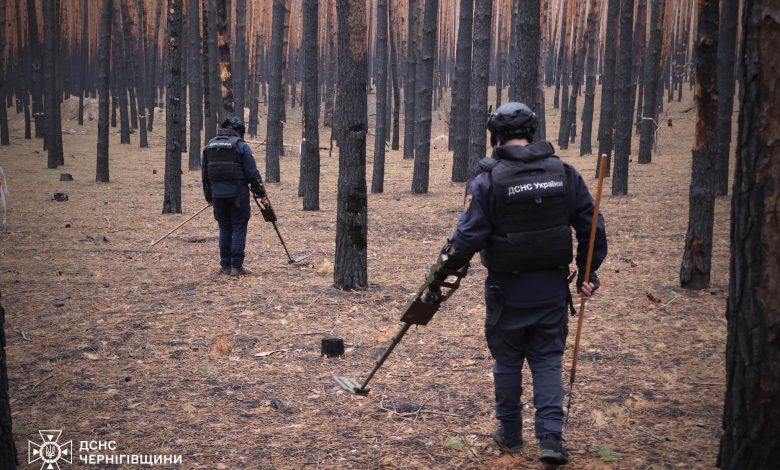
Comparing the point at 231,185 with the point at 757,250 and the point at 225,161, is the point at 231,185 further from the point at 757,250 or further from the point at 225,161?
the point at 757,250

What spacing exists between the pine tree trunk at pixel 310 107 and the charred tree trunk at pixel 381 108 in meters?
2.71

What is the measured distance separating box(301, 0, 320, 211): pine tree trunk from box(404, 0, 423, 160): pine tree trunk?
6.16 metres

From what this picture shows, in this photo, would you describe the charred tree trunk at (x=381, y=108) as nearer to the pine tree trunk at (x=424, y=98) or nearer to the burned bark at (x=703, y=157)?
the pine tree trunk at (x=424, y=98)

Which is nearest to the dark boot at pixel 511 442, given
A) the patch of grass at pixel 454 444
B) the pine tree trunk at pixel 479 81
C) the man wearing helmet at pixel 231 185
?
the patch of grass at pixel 454 444

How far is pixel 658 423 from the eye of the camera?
14.4 ft

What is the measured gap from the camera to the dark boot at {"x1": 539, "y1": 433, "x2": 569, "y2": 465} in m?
3.58

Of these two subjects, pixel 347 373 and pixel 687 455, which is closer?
pixel 687 455

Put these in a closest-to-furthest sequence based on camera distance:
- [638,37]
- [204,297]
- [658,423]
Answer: [658,423]
[204,297]
[638,37]

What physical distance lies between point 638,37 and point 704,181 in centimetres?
1642

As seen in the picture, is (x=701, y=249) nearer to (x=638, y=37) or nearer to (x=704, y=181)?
(x=704, y=181)

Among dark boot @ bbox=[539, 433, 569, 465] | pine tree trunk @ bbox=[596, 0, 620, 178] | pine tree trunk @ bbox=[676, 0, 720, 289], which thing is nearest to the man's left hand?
dark boot @ bbox=[539, 433, 569, 465]

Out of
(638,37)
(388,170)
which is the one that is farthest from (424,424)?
(638,37)

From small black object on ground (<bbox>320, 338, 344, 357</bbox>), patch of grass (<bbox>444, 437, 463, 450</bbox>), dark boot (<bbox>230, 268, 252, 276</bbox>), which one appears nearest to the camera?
patch of grass (<bbox>444, 437, 463, 450</bbox>)

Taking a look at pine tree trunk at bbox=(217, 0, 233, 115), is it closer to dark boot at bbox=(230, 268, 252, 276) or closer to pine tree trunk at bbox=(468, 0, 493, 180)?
pine tree trunk at bbox=(468, 0, 493, 180)
